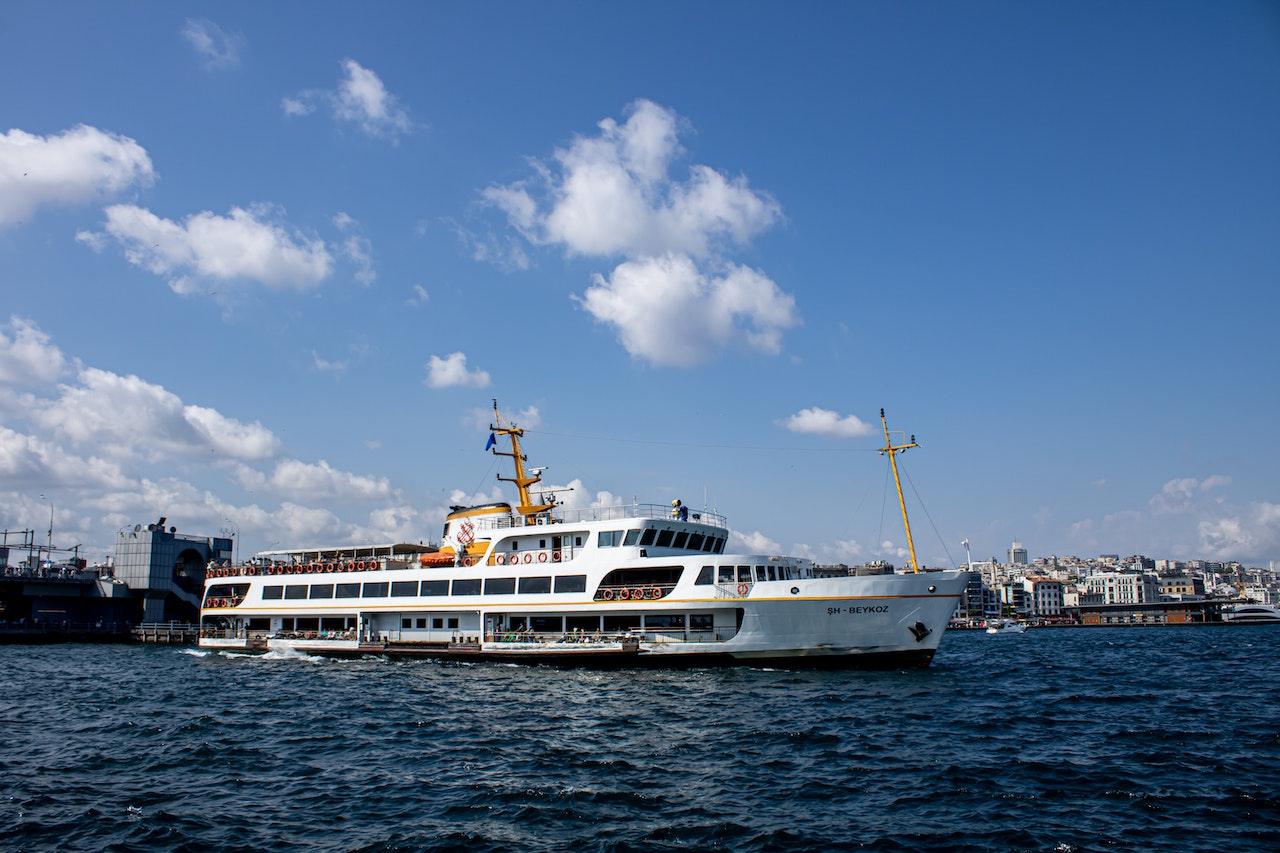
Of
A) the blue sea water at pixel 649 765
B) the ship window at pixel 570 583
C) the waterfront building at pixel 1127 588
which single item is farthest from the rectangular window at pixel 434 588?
the waterfront building at pixel 1127 588

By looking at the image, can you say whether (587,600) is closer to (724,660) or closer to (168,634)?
(724,660)

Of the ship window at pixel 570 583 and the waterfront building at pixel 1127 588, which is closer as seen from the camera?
the ship window at pixel 570 583

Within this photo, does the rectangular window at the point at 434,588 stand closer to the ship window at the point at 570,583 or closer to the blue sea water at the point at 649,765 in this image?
the ship window at the point at 570,583

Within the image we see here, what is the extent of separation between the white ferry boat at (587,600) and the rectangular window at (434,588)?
2.6 inches

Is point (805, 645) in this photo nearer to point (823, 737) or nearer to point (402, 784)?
point (823, 737)

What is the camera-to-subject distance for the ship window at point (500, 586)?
35656 millimetres

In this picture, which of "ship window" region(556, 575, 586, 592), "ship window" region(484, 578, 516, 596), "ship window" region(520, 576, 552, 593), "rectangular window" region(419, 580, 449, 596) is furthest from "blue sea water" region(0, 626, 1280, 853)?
"rectangular window" region(419, 580, 449, 596)

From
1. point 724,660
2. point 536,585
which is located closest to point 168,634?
point 536,585

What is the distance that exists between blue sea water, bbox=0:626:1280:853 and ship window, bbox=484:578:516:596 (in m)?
6.43

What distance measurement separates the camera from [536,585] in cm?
3488

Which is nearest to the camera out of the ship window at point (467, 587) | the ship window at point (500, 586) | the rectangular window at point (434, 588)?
the ship window at point (500, 586)

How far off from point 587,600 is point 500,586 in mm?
5094

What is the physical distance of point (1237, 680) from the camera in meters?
32.0

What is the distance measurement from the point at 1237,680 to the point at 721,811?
29.9 meters
